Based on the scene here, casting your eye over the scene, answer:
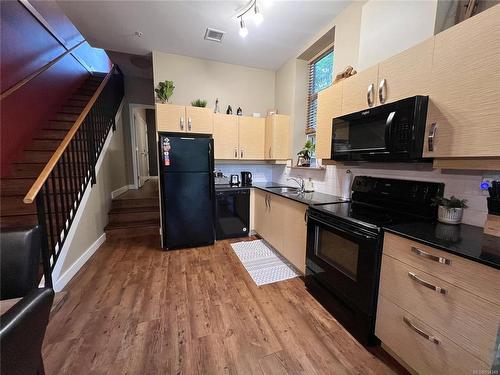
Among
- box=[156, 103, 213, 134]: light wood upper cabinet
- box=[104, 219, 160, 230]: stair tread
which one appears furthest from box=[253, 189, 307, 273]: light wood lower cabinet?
box=[104, 219, 160, 230]: stair tread

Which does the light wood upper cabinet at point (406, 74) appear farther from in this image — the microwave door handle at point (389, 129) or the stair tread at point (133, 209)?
the stair tread at point (133, 209)

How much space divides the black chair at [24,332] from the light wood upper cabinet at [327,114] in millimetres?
2282

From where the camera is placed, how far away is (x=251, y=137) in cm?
361

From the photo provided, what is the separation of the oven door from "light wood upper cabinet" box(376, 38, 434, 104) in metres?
1.02

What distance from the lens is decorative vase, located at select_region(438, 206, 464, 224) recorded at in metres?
1.39

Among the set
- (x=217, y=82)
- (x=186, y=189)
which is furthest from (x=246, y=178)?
(x=217, y=82)

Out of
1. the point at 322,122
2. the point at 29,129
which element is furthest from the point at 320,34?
the point at 29,129

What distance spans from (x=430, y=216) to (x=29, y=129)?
4.52m

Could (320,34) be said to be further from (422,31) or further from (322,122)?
(422,31)

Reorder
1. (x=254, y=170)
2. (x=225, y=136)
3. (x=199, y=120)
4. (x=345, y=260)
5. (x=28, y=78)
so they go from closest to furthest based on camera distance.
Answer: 1. (x=345, y=260)
2. (x=28, y=78)
3. (x=199, y=120)
4. (x=225, y=136)
5. (x=254, y=170)

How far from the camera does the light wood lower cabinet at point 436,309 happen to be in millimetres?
940

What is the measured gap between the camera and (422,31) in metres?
1.48

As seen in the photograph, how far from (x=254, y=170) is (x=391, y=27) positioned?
276 cm

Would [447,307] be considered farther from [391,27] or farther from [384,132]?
[391,27]
